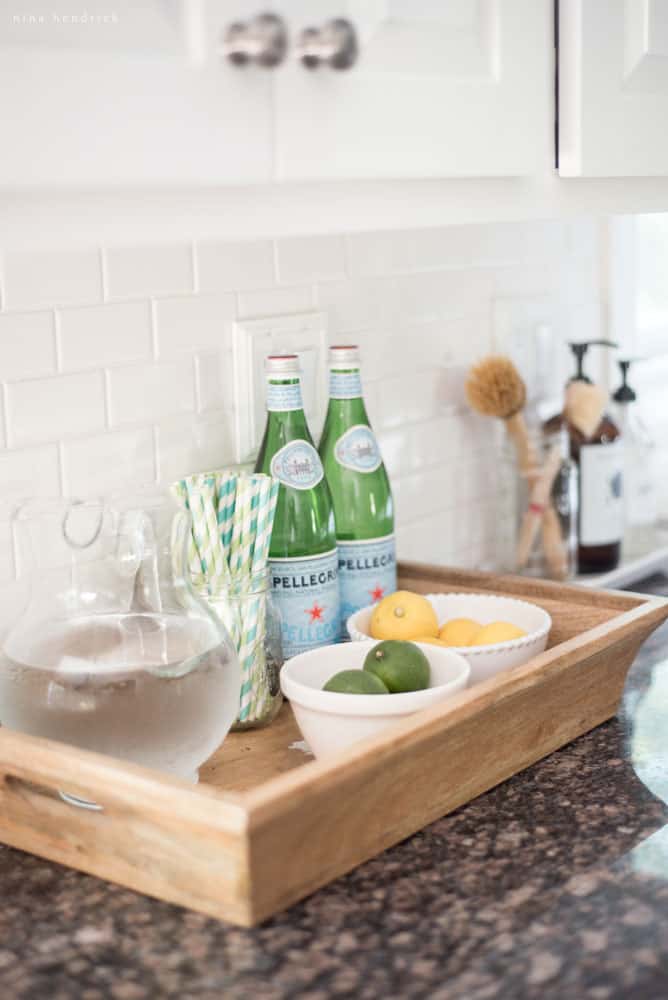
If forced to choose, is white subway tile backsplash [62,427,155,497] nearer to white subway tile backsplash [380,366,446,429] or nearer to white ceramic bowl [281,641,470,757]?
white ceramic bowl [281,641,470,757]

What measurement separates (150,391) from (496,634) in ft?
1.42

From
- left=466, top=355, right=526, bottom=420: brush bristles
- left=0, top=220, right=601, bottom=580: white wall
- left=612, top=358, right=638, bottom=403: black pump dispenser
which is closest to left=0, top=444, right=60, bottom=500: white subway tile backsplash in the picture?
left=0, top=220, right=601, bottom=580: white wall

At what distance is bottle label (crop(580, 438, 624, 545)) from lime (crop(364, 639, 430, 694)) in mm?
723

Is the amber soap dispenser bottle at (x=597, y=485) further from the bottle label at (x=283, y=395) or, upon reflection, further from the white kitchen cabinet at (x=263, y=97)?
the white kitchen cabinet at (x=263, y=97)

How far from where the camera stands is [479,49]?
113 centimetres

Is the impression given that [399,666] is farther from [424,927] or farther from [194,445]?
[194,445]

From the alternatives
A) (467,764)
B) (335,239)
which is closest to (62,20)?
(467,764)

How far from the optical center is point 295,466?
144 cm

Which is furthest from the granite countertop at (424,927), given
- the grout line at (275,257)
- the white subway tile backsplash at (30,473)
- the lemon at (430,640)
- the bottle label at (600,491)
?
the bottle label at (600,491)

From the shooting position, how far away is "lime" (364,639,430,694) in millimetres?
1225

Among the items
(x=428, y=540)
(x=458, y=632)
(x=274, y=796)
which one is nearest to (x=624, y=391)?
(x=428, y=540)

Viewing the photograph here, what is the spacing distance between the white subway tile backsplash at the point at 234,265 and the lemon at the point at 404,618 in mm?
392

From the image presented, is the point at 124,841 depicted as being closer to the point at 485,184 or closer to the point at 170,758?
the point at 170,758

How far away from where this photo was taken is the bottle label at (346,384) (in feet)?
4.97
